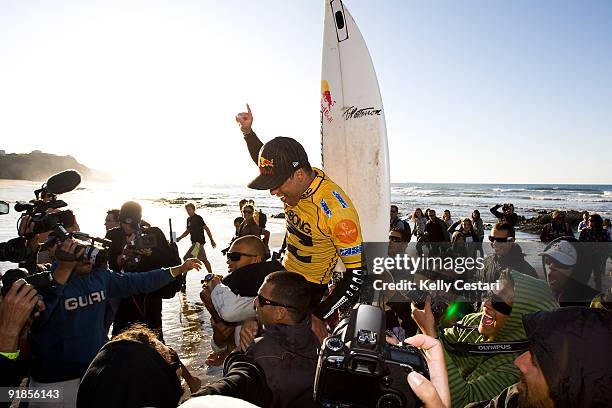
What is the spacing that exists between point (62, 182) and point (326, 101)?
4.10 metres

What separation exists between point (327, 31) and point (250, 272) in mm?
4954

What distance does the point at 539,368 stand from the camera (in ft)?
4.77

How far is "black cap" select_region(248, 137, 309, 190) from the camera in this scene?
2973mm

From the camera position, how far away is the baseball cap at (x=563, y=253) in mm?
4336

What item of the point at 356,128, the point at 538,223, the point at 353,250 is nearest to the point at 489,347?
the point at 353,250

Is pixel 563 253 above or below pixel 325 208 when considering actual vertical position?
below

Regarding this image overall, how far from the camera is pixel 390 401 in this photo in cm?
146

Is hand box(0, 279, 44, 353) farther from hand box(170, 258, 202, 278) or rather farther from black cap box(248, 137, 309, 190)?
hand box(170, 258, 202, 278)

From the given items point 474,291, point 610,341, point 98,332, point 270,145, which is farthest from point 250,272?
point 474,291

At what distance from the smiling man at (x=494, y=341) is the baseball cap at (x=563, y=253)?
2.03 metres

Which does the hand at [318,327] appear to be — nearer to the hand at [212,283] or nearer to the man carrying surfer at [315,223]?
the man carrying surfer at [315,223]

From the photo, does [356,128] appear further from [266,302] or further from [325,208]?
[266,302]

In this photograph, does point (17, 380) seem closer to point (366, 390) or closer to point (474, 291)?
point (366, 390)

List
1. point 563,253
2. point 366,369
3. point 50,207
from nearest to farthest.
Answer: point 366,369 < point 50,207 < point 563,253
